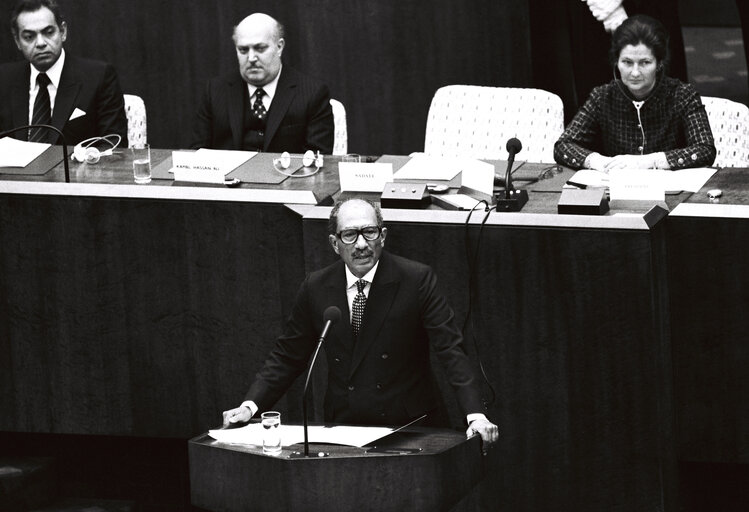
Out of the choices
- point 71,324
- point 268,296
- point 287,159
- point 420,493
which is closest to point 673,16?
point 287,159

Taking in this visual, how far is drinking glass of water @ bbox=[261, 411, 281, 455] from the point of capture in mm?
3707

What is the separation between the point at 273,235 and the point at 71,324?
807 millimetres

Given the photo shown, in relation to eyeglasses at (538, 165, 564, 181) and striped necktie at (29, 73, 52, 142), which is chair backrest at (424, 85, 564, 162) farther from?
striped necktie at (29, 73, 52, 142)

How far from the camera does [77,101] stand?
237 inches

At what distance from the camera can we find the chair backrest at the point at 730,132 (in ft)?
18.2

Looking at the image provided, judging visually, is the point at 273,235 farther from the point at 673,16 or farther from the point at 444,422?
the point at 673,16

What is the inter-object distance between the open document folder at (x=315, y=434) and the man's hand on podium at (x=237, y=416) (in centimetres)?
5

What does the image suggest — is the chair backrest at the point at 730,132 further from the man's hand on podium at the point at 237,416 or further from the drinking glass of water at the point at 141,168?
the man's hand on podium at the point at 237,416

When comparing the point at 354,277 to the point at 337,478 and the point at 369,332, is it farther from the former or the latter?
the point at 337,478

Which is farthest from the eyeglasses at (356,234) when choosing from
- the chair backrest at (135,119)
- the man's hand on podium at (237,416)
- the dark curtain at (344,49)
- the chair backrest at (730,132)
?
the dark curtain at (344,49)

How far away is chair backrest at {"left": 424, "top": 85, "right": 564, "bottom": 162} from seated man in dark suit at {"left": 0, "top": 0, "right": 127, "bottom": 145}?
1310mm

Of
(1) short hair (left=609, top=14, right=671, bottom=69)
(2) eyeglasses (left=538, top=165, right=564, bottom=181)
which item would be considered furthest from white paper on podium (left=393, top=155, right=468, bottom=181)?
(1) short hair (left=609, top=14, right=671, bottom=69)

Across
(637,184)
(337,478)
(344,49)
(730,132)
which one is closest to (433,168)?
(637,184)

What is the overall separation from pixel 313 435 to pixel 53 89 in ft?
9.15
